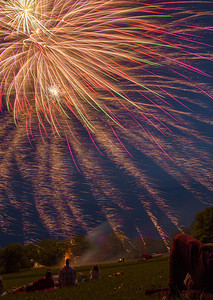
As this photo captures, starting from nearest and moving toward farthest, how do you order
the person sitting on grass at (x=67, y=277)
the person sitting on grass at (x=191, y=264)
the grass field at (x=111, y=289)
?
the person sitting on grass at (x=191, y=264), the grass field at (x=111, y=289), the person sitting on grass at (x=67, y=277)

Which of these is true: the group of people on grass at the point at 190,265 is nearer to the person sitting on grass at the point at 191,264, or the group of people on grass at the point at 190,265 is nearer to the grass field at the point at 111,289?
the person sitting on grass at the point at 191,264

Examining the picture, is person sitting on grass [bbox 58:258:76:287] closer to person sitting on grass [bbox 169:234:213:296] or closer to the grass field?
the grass field

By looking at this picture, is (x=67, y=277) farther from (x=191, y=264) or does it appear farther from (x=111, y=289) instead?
(x=191, y=264)

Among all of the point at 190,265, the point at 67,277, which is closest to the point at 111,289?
the point at 190,265

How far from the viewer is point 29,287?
12508 millimetres

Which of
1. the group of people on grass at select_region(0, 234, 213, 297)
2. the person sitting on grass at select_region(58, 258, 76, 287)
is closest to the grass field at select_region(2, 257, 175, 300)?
the person sitting on grass at select_region(58, 258, 76, 287)

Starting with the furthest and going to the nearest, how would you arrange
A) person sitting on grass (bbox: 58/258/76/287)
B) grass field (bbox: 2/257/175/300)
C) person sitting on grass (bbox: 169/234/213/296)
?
person sitting on grass (bbox: 58/258/76/287), grass field (bbox: 2/257/175/300), person sitting on grass (bbox: 169/234/213/296)

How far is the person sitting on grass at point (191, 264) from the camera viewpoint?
4.19 m

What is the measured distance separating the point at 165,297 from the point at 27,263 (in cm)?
11431

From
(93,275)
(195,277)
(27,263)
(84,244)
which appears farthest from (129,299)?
(84,244)

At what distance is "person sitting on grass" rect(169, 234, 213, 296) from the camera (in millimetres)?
4191

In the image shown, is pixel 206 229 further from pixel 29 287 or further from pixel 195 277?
pixel 195 277

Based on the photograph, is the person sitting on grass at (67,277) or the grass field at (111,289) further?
the person sitting on grass at (67,277)

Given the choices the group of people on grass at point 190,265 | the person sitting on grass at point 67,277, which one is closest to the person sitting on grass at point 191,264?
the group of people on grass at point 190,265
